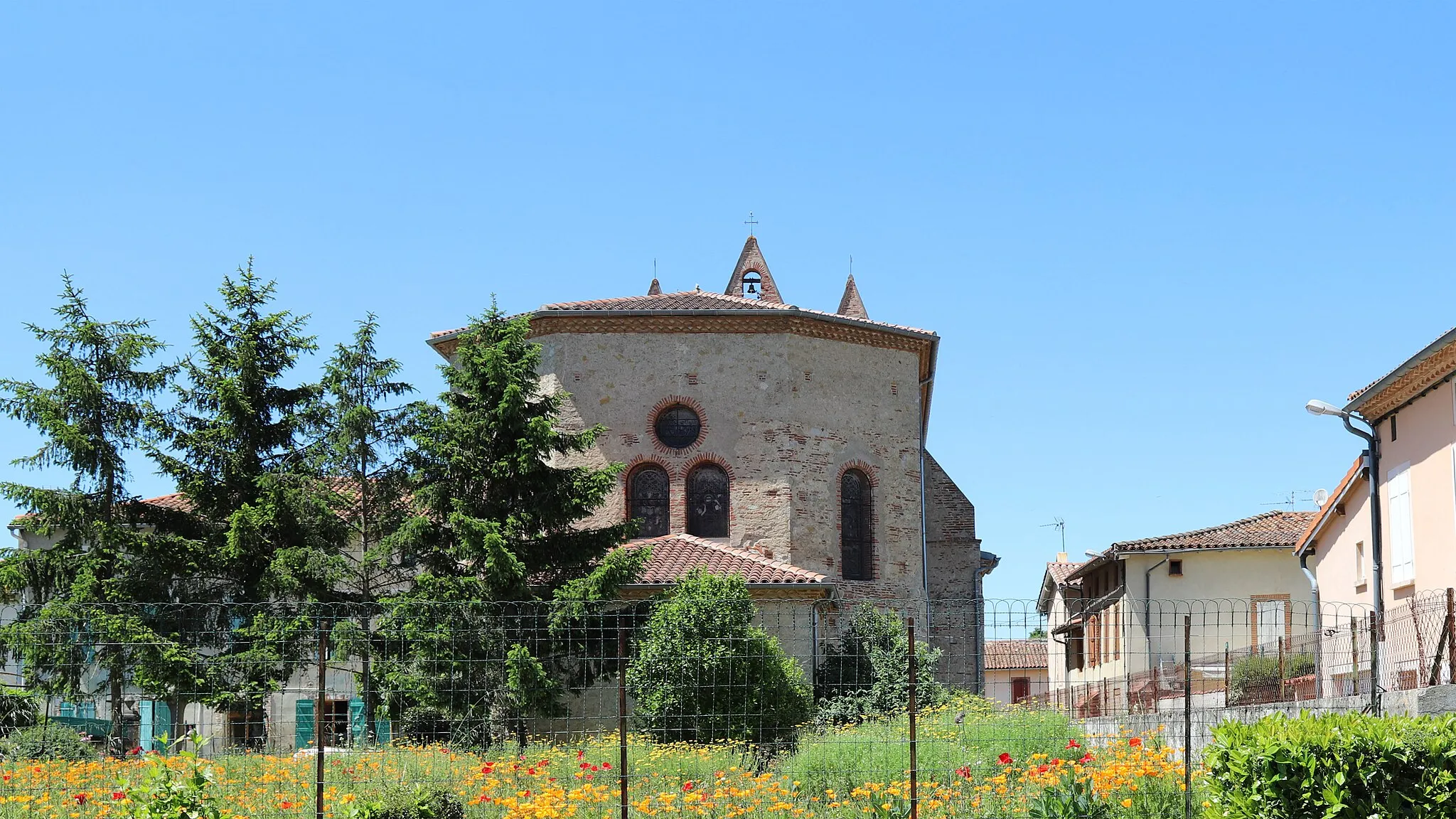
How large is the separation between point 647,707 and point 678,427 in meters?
8.86

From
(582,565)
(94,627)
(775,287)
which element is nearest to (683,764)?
(582,565)

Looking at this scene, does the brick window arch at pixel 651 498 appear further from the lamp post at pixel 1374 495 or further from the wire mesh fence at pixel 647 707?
the lamp post at pixel 1374 495

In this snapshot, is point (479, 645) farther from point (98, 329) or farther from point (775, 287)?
point (775, 287)

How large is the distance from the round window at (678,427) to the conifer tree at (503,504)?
3.73 m

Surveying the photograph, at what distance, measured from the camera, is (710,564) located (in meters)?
24.7

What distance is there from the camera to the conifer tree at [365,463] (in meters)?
24.2

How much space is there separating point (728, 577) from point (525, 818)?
12.0 metres

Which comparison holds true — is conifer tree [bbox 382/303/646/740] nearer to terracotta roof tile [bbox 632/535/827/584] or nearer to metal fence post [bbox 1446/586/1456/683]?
terracotta roof tile [bbox 632/535/827/584]

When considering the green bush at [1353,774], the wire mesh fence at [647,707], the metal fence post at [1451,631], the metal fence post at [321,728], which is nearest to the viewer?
the green bush at [1353,774]

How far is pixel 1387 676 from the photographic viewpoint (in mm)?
14086

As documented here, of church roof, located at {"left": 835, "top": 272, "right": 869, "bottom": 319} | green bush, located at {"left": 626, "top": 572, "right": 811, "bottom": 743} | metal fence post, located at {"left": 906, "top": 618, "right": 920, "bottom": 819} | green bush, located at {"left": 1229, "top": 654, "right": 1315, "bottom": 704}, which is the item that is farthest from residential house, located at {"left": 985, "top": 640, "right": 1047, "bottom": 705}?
metal fence post, located at {"left": 906, "top": 618, "right": 920, "bottom": 819}

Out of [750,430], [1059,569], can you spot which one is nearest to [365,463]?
[750,430]

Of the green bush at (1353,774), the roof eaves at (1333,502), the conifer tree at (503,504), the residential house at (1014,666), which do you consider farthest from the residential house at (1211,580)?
the residential house at (1014,666)

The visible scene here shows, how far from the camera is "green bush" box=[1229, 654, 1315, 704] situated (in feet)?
52.6
